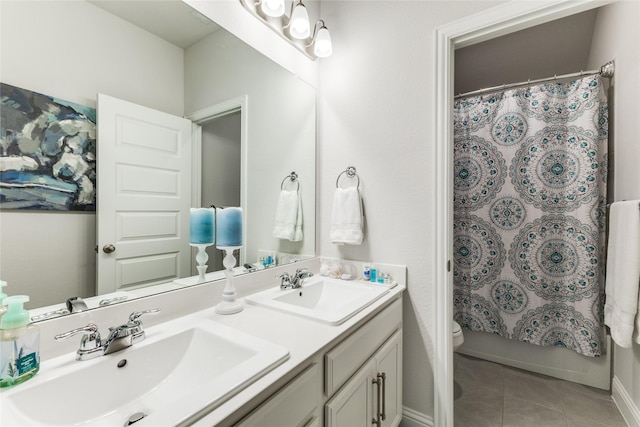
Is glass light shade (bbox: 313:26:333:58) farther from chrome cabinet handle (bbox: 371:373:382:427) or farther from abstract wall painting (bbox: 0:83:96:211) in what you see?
chrome cabinet handle (bbox: 371:373:382:427)

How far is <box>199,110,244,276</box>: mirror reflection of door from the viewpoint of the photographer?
1.15 meters

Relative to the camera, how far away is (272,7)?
4.35 ft

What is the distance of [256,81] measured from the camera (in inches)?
55.4

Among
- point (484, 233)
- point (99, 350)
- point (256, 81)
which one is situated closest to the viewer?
point (99, 350)

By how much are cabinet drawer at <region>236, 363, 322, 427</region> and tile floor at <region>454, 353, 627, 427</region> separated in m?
1.22

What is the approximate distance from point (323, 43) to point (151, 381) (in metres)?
1.68

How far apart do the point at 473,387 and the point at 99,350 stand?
2.10 metres

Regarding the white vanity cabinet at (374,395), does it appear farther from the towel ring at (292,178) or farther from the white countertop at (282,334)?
the towel ring at (292,178)

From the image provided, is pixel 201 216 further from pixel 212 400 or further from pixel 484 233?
pixel 484 233

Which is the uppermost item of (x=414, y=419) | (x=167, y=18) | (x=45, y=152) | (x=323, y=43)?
(x=323, y=43)

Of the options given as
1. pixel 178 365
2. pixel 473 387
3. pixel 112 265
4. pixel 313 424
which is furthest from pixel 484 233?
pixel 112 265

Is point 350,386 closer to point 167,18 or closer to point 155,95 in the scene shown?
point 155,95

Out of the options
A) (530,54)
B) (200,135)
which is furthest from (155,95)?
(530,54)

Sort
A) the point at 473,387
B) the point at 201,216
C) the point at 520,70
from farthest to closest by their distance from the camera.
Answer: the point at 520,70
the point at 473,387
the point at 201,216
